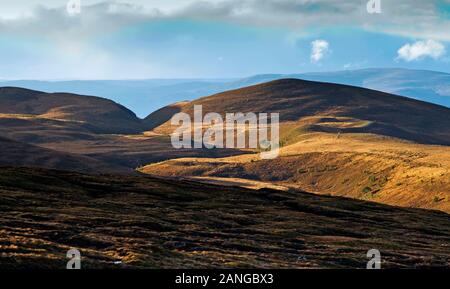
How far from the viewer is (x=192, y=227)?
80.1 m

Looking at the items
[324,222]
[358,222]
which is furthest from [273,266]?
[358,222]

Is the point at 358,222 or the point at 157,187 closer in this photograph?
the point at 358,222

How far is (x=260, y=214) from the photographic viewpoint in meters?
101

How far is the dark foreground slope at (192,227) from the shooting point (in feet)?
182

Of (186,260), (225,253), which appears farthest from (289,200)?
(186,260)

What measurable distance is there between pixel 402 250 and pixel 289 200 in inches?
1986

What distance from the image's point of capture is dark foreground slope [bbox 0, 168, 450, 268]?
182 feet
